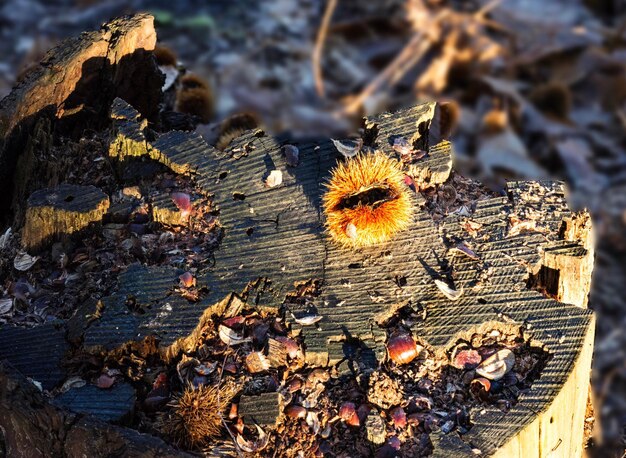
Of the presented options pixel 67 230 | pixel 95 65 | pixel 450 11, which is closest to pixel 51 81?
pixel 95 65

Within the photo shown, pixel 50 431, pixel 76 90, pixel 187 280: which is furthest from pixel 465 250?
pixel 76 90

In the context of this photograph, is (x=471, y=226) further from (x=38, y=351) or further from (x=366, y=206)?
(x=38, y=351)

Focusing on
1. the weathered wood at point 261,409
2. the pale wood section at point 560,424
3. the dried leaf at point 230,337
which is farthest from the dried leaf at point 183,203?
the pale wood section at point 560,424

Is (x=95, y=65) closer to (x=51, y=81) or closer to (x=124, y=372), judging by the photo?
(x=51, y=81)

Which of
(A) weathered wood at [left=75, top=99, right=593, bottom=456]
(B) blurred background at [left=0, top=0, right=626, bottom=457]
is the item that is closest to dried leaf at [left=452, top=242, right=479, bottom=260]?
(A) weathered wood at [left=75, top=99, right=593, bottom=456]

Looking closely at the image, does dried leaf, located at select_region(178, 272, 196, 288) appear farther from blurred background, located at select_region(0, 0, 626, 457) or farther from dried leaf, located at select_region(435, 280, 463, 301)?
blurred background, located at select_region(0, 0, 626, 457)
